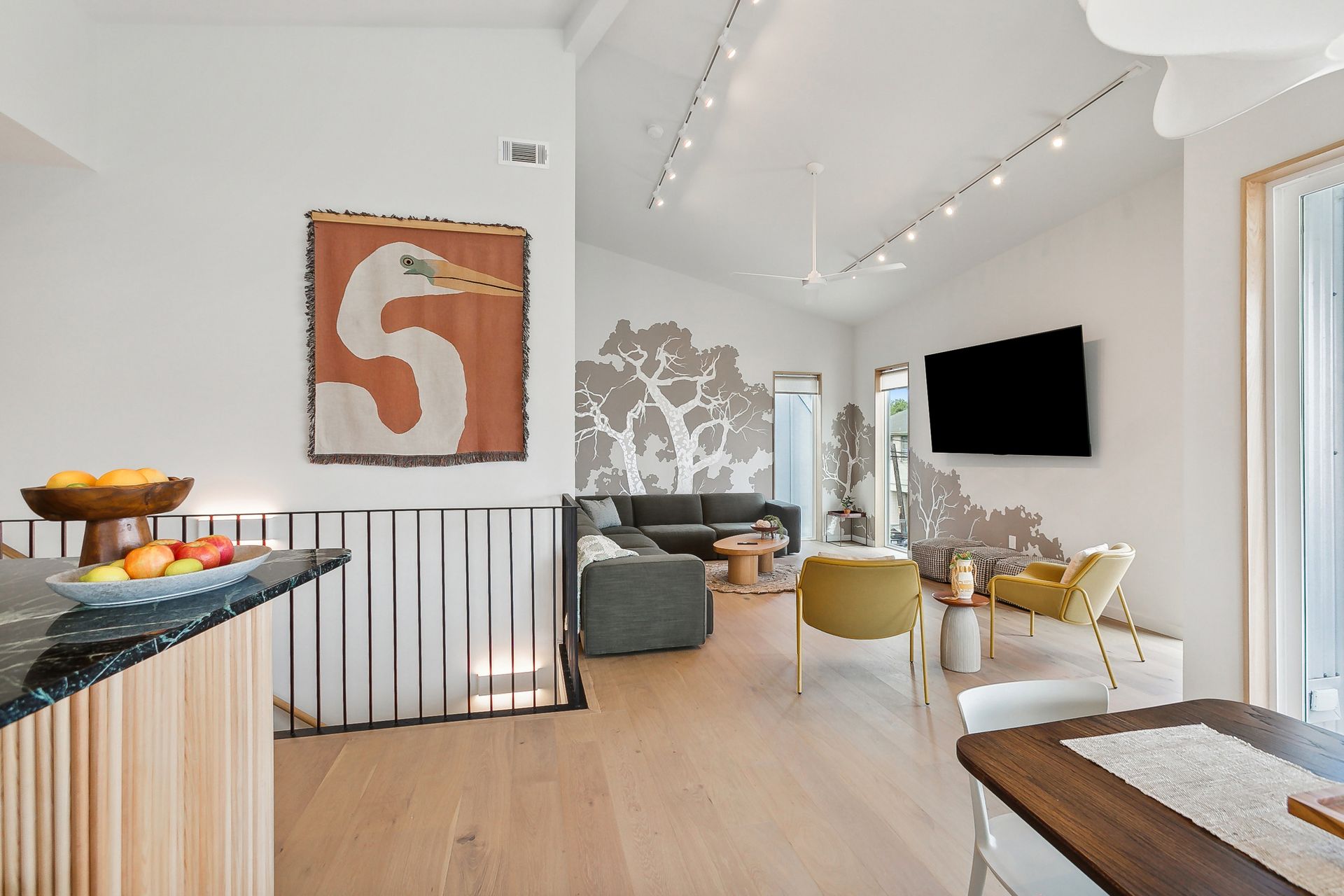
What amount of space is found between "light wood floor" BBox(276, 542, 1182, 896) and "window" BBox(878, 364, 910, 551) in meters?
3.99

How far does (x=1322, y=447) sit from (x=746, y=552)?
4022mm

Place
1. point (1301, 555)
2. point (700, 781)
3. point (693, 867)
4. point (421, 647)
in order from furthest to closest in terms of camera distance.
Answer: point (421, 647), point (700, 781), point (1301, 555), point (693, 867)

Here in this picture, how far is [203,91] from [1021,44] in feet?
14.6

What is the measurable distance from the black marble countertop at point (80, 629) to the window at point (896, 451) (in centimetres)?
703

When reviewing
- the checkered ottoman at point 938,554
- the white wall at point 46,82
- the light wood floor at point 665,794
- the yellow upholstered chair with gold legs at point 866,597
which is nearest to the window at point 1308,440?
the light wood floor at point 665,794

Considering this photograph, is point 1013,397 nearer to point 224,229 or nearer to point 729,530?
point 729,530

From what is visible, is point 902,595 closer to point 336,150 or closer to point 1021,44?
point 1021,44

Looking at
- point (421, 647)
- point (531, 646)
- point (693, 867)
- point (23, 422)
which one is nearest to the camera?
point (693, 867)

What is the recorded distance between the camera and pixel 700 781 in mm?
2402

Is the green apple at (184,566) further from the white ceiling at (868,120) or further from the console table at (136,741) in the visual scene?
the white ceiling at (868,120)

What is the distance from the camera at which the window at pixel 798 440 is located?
27.5ft

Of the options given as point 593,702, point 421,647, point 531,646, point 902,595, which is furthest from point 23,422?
point 902,595

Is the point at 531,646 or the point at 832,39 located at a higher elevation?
the point at 832,39

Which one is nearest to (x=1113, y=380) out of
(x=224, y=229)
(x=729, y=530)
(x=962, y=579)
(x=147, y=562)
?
(x=962, y=579)
